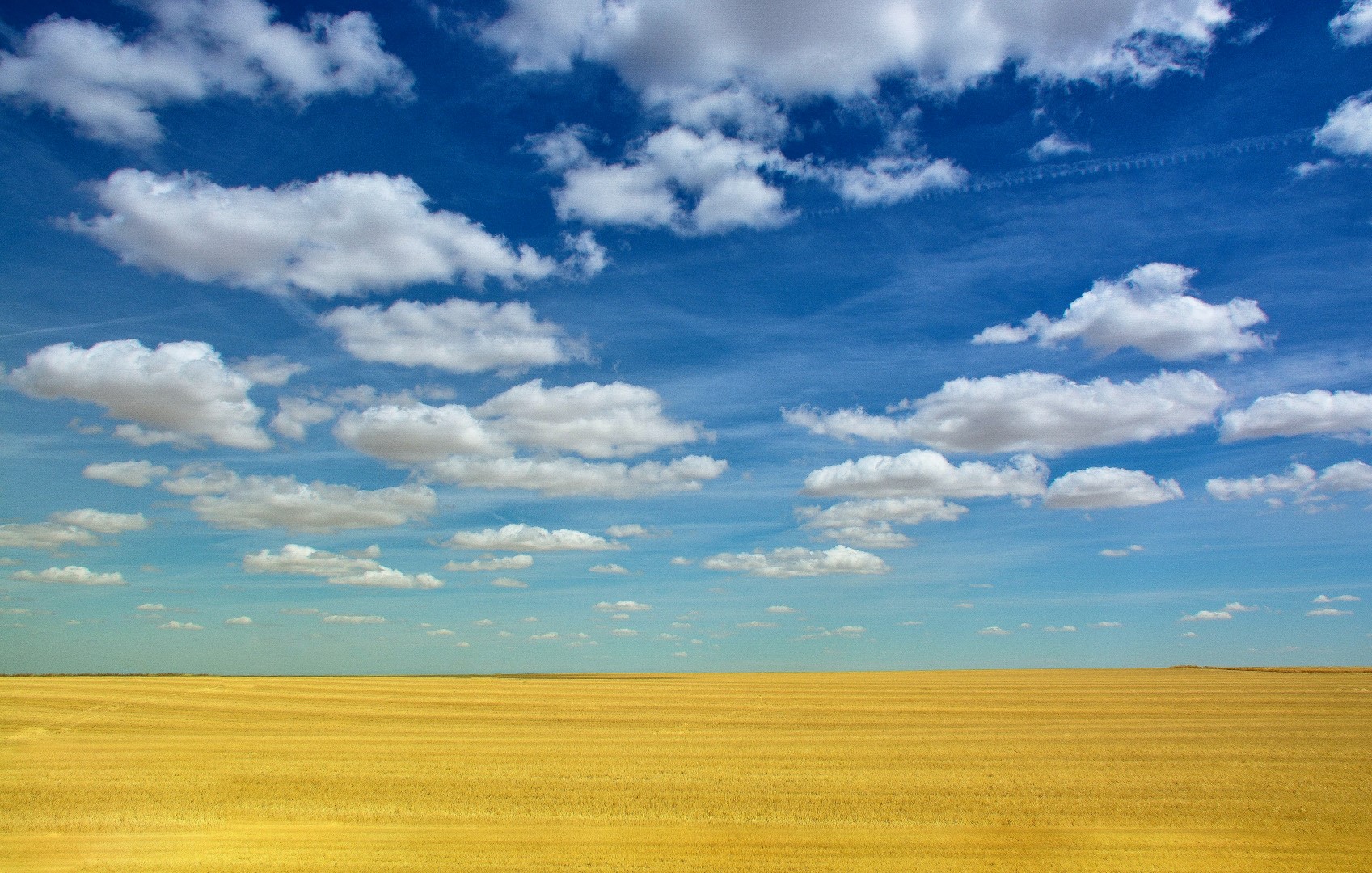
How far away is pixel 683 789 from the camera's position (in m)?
21.0

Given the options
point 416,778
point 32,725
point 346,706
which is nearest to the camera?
point 416,778

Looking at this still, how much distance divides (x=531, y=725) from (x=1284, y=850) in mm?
27138

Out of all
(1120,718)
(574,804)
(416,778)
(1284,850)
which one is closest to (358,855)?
(574,804)

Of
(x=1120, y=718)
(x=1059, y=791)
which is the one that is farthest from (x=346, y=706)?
(x=1120, y=718)

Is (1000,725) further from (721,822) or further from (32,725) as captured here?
(32,725)

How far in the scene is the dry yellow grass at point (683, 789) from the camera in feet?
52.1

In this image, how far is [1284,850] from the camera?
16203 millimetres

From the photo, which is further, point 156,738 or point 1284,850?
point 156,738

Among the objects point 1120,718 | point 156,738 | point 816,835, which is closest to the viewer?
point 816,835

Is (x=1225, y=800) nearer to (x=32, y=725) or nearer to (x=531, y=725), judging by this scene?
(x=531, y=725)

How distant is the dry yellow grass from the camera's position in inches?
625

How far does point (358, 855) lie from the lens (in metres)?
15.8

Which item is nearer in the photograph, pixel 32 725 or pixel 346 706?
Result: pixel 32 725

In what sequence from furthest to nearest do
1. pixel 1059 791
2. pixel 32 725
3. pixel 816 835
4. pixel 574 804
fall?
pixel 32 725
pixel 1059 791
pixel 574 804
pixel 816 835
